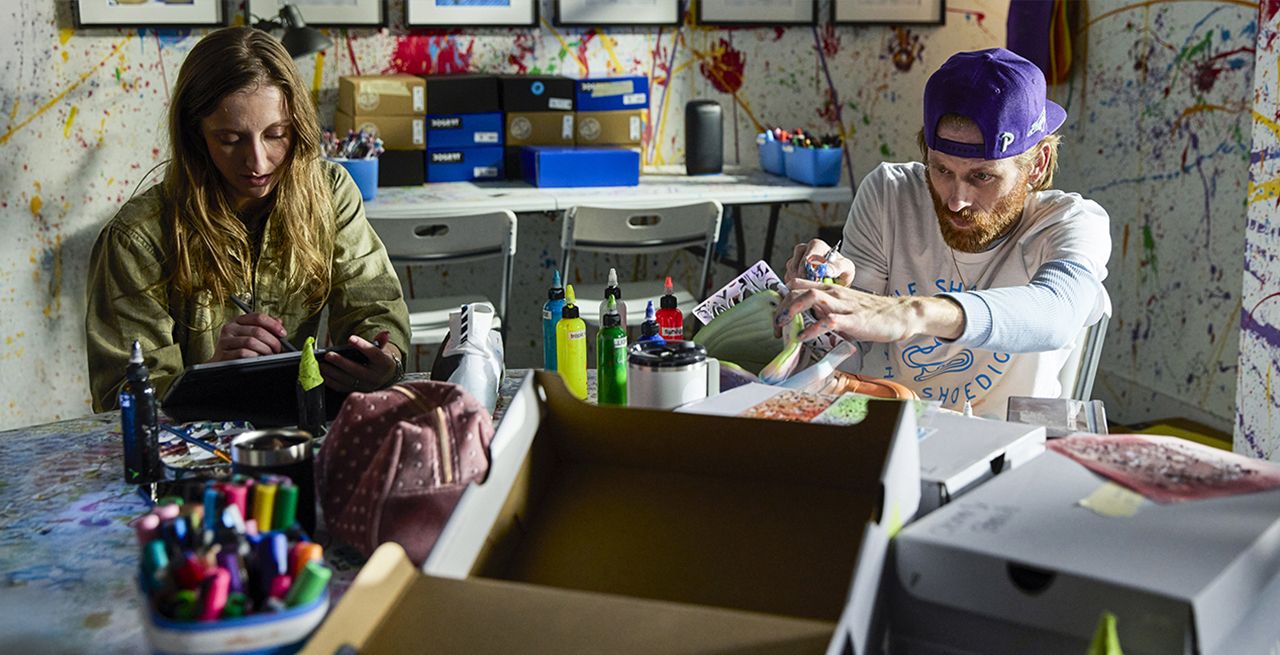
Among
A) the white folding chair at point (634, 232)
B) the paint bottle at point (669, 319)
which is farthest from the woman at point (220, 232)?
the white folding chair at point (634, 232)

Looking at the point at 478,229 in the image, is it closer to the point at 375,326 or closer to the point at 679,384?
the point at 375,326

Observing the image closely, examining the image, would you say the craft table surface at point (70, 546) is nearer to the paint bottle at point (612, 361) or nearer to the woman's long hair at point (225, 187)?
the paint bottle at point (612, 361)

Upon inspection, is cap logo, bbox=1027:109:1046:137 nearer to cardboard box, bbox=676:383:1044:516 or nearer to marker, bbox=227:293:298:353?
cardboard box, bbox=676:383:1044:516

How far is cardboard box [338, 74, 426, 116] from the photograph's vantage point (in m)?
3.69

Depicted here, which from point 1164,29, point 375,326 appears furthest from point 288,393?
point 1164,29

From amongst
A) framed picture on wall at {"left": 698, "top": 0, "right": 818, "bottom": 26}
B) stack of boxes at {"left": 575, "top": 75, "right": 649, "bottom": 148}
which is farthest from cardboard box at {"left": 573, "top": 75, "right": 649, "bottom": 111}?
framed picture on wall at {"left": 698, "top": 0, "right": 818, "bottom": 26}

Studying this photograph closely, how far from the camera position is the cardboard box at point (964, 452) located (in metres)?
1.08

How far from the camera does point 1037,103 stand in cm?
190

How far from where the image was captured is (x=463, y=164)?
3895 millimetres

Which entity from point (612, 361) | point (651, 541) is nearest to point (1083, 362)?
point (612, 361)

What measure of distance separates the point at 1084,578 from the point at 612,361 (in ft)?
2.82

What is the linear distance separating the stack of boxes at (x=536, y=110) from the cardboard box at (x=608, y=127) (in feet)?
0.13

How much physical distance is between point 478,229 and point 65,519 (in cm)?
213

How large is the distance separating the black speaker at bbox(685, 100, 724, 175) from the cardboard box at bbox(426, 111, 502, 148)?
0.65 metres
